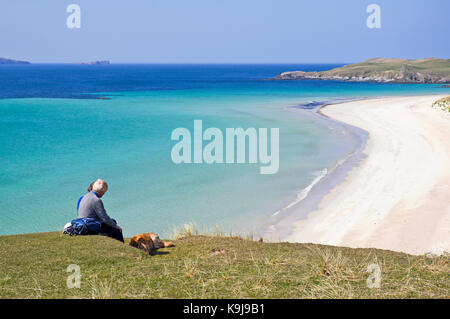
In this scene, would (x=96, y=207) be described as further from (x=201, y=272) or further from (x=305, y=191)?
(x=305, y=191)

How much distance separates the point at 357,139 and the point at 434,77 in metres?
85.0

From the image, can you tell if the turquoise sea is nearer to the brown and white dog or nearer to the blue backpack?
the brown and white dog

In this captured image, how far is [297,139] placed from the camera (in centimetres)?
3144

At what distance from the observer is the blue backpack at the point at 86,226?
836cm

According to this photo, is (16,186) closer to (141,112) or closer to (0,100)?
(141,112)

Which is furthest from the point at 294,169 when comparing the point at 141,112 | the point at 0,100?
the point at 0,100

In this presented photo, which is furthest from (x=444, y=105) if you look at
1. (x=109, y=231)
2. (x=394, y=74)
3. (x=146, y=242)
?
(x=394, y=74)

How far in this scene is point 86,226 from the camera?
8.36 m

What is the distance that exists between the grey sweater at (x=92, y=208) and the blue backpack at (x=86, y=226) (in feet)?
0.31

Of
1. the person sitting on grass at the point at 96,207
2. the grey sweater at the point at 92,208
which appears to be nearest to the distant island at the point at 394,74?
the person sitting on grass at the point at 96,207

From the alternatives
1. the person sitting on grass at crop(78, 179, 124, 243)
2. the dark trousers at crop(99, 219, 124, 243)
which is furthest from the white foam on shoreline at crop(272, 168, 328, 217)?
the person sitting on grass at crop(78, 179, 124, 243)

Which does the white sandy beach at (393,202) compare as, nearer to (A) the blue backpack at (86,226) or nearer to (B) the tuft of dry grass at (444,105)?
(A) the blue backpack at (86,226)

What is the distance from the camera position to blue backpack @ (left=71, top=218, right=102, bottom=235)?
8359mm

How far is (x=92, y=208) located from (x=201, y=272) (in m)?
2.81
